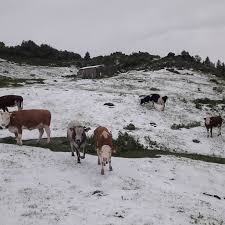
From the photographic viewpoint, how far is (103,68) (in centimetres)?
6869

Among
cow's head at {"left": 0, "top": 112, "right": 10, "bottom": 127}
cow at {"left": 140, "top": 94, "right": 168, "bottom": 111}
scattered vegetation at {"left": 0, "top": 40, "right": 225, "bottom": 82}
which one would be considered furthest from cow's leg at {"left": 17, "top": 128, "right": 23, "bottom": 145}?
scattered vegetation at {"left": 0, "top": 40, "right": 225, "bottom": 82}

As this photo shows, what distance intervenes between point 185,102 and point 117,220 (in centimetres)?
3008

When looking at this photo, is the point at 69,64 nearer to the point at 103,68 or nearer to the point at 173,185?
the point at 103,68

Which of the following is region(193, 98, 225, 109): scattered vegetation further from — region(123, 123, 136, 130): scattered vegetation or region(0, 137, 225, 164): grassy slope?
region(0, 137, 225, 164): grassy slope

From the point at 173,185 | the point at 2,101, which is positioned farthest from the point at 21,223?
the point at 2,101

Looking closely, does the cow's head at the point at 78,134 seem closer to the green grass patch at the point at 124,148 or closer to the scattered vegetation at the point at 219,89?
the green grass patch at the point at 124,148

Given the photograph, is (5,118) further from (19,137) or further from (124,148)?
(124,148)

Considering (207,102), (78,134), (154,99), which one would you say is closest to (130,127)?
(154,99)

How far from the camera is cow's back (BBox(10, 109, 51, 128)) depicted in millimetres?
19531

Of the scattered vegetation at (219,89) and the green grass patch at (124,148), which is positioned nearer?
the green grass patch at (124,148)

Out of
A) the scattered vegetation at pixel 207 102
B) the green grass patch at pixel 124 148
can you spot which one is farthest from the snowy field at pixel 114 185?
the scattered vegetation at pixel 207 102

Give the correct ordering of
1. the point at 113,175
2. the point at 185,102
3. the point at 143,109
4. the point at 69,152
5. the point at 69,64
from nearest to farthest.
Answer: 1. the point at 113,175
2. the point at 69,152
3. the point at 143,109
4. the point at 185,102
5. the point at 69,64

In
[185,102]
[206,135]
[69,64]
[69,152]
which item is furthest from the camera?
[69,64]

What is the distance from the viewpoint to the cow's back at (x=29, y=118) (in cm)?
1953
